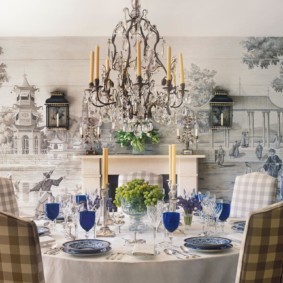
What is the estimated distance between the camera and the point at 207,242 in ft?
7.36

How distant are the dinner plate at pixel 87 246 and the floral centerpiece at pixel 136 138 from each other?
123 inches

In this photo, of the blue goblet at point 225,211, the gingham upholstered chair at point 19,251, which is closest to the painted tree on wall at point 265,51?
the blue goblet at point 225,211

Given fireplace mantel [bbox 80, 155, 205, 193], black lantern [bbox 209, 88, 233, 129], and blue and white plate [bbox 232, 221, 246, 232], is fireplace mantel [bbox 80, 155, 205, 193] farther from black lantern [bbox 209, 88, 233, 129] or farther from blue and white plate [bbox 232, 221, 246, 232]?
blue and white plate [bbox 232, 221, 246, 232]

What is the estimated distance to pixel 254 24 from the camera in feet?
16.7

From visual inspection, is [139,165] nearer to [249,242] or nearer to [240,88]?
[240,88]

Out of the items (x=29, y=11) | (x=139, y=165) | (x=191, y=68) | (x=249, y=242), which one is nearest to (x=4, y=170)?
(x=139, y=165)

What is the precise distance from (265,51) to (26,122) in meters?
3.07

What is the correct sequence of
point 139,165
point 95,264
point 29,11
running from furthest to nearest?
1. point 139,165
2. point 29,11
3. point 95,264

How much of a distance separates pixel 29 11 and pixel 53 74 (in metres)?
1.06

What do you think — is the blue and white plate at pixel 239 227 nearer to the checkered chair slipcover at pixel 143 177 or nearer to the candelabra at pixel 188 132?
the checkered chair slipcover at pixel 143 177

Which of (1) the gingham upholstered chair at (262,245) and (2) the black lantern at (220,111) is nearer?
(1) the gingham upholstered chair at (262,245)

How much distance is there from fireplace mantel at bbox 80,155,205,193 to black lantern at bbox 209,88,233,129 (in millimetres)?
481

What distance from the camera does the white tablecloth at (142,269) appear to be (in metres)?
1.97

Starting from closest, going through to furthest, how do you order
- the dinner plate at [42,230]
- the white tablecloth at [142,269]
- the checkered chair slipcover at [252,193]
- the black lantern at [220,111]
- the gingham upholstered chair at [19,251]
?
the gingham upholstered chair at [19,251] → the white tablecloth at [142,269] → the dinner plate at [42,230] → the checkered chair slipcover at [252,193] → the black lantern at [220,111]
